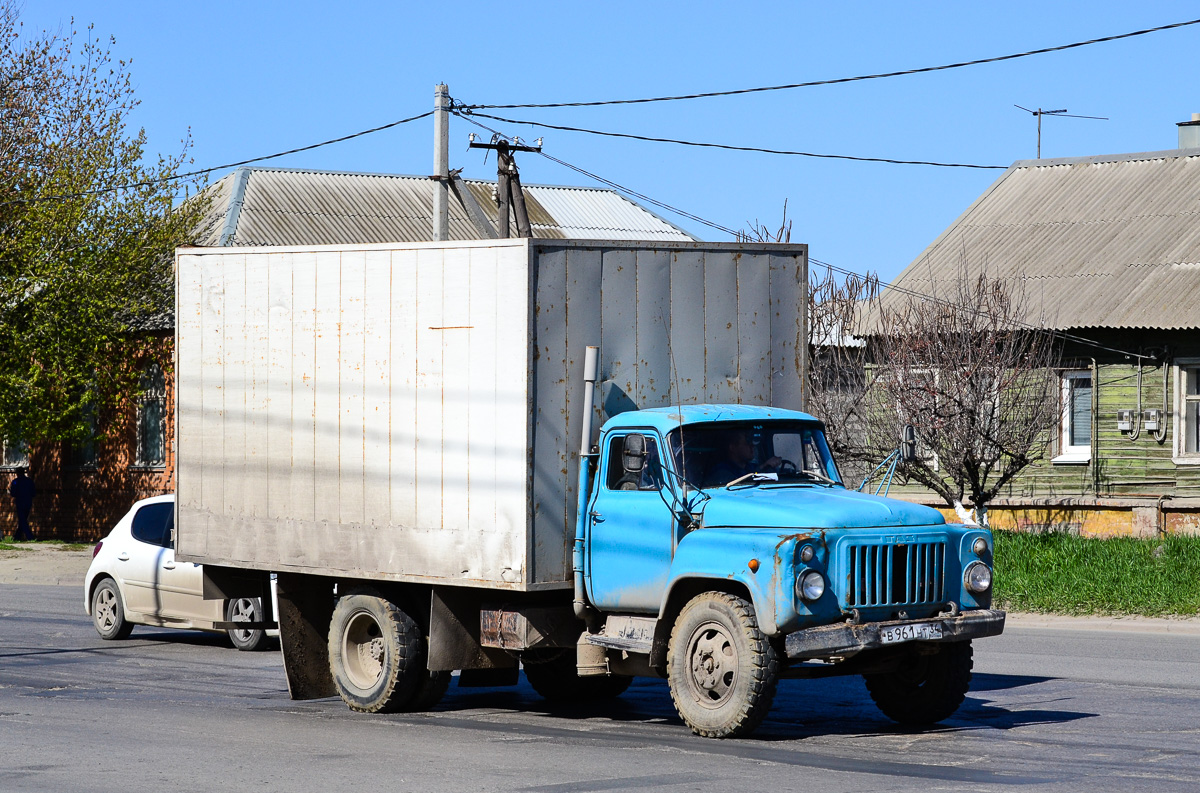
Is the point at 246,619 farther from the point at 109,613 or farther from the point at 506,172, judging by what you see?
the point at 506,172

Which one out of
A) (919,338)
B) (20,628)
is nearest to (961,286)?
(919,338)

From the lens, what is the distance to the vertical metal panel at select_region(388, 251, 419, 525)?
11.0 m

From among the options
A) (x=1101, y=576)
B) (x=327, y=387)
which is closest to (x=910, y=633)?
(x=327, y=387)

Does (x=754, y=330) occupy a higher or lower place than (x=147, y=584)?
higher

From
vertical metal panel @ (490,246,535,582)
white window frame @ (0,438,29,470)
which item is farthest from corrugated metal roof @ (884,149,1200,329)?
white window frame @ (0,438,29,470)

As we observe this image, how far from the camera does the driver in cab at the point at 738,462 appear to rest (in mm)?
10141

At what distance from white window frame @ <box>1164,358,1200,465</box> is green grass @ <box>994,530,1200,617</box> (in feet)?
24.7

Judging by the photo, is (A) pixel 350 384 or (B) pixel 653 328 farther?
(A) pixel 350 384

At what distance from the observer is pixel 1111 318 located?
2817cm

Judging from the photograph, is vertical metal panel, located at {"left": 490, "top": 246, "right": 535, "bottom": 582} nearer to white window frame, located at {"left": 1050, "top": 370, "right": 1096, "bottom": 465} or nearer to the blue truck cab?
the blue truck cab

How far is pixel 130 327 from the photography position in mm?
33406

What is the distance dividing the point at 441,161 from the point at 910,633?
15.2 m

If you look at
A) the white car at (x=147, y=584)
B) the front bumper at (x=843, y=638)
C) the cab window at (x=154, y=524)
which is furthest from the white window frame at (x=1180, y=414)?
the front bumper at (x=843, y=638)

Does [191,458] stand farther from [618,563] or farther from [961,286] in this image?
[961,286]
